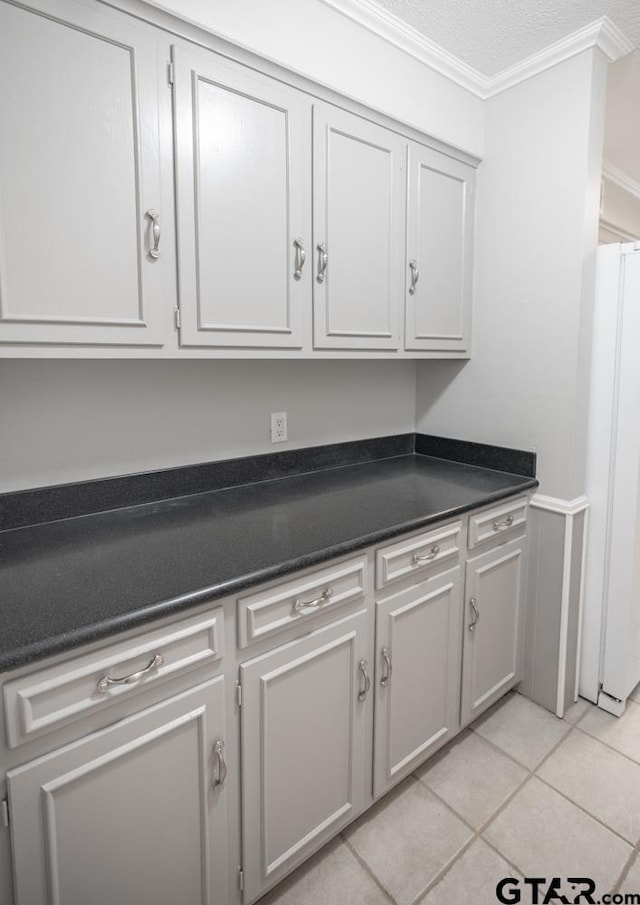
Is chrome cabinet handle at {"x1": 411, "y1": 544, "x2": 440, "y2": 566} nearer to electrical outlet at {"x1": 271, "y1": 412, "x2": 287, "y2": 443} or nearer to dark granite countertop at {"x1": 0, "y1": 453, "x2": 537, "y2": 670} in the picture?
dark granite countertop at {"x1": 0, "y1": 453, "x2": 537, "y2": 670}

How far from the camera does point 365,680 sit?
142 cm

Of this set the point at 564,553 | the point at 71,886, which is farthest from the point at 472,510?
the point at 71,886

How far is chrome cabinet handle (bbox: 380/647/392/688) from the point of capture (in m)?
1.47

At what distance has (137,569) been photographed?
1149 mm

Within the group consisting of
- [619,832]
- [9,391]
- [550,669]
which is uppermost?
[9,391]

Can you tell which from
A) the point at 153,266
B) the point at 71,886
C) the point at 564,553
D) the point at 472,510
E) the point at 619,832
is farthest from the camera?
the point at 564,553

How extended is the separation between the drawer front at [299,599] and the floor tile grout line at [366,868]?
2.44ft

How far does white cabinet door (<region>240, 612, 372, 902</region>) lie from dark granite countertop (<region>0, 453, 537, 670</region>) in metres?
0.23

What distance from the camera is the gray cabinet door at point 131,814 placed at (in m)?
0.91

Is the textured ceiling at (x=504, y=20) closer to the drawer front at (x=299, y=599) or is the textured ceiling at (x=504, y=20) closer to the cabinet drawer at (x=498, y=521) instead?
the cabinet drawer at (x=498, y=521)

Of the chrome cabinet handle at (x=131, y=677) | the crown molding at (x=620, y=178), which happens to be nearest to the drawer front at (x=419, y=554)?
the chrome cabinet handle at (x=131, y=677)

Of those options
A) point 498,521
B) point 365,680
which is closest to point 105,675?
point 365,680

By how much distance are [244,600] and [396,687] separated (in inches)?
26.5

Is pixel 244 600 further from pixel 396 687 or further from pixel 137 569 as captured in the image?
pixel 396 687
